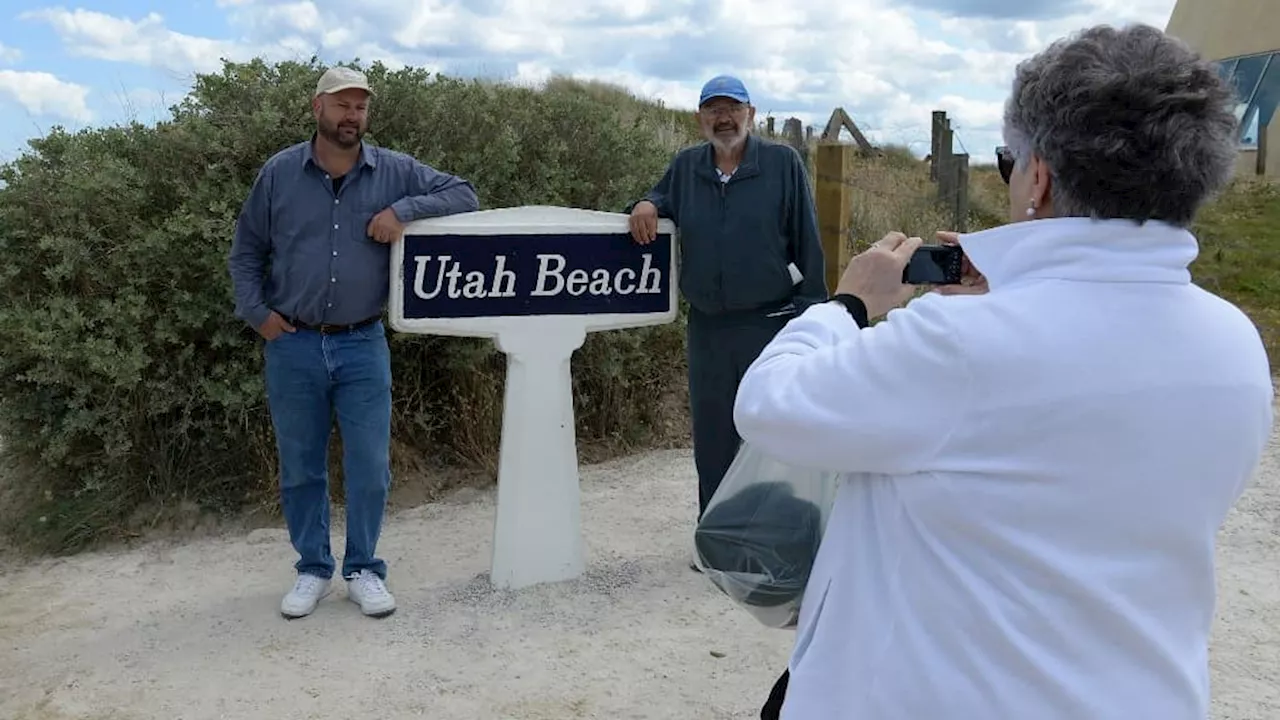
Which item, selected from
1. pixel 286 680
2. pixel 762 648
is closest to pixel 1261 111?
pixel 762 648

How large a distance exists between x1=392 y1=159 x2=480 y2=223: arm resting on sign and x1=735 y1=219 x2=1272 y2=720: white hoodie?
2.97m

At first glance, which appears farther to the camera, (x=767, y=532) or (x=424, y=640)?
(x=424, y=640)

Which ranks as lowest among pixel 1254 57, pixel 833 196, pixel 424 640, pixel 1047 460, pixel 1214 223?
pixel 424 640

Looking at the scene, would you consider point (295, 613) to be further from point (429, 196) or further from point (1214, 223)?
point (1214, 223)

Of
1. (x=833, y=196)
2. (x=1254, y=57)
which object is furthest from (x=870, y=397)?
(x=1254, y=57)

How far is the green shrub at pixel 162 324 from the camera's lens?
5.41m

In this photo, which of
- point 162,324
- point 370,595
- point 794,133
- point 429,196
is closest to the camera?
point 429,196

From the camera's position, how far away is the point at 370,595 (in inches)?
173

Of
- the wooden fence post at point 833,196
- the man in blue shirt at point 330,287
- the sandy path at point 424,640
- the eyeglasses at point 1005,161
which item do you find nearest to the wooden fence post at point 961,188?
the wooden fence post at point 833,196

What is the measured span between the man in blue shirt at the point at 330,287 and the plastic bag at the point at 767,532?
2483mm

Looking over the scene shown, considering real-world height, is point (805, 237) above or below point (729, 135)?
below

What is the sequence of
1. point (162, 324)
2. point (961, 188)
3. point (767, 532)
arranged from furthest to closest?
point (961, 188), point (162, 324), point (767, 532)

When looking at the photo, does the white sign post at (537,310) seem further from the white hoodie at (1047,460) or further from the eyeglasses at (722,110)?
the white hoodie at (1047,460)

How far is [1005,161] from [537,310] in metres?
3.06
